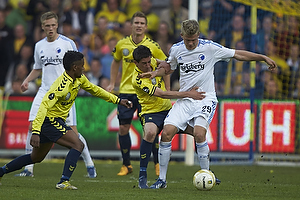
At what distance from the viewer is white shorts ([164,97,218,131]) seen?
6.96m

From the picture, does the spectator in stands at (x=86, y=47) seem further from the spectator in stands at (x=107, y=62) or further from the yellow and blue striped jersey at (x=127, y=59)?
Answer: the yellow and blue striped jersey at (x=127, y=59)

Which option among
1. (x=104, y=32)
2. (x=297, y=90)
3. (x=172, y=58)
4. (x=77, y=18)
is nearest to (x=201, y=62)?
(x=172, y=58)

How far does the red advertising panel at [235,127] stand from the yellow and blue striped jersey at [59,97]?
5.37 meters

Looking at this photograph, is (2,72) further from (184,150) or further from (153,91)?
(153,91)

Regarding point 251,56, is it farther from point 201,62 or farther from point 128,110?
point 128,110

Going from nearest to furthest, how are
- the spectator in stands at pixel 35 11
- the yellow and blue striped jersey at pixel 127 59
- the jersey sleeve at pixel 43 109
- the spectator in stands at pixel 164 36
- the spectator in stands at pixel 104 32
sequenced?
the jersey sleeve at pixel 43 109
the yellow and blue striped jersey at pixel 127 59
the spectator in stands at pixel 164 36
the spectator in stands at pixel 104 32
the spectator in stands at pixel 35 11

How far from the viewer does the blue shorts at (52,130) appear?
6.63 meters

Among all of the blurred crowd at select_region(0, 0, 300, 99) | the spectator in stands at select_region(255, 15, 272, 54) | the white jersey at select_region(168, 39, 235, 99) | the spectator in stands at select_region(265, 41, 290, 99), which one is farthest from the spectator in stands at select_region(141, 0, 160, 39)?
the white jersey at select_region(168, 39, 235, 99)

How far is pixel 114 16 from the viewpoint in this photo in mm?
14664

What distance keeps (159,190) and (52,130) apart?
1.51 metres

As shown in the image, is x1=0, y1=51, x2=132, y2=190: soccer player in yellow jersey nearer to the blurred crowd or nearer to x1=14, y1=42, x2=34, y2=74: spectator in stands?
the blurred crowd

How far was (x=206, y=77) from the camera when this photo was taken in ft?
23.5

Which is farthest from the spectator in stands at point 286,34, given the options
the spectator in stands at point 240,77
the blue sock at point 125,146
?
the blue sock at point 125,146

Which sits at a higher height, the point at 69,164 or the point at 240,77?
the point at 240,77
